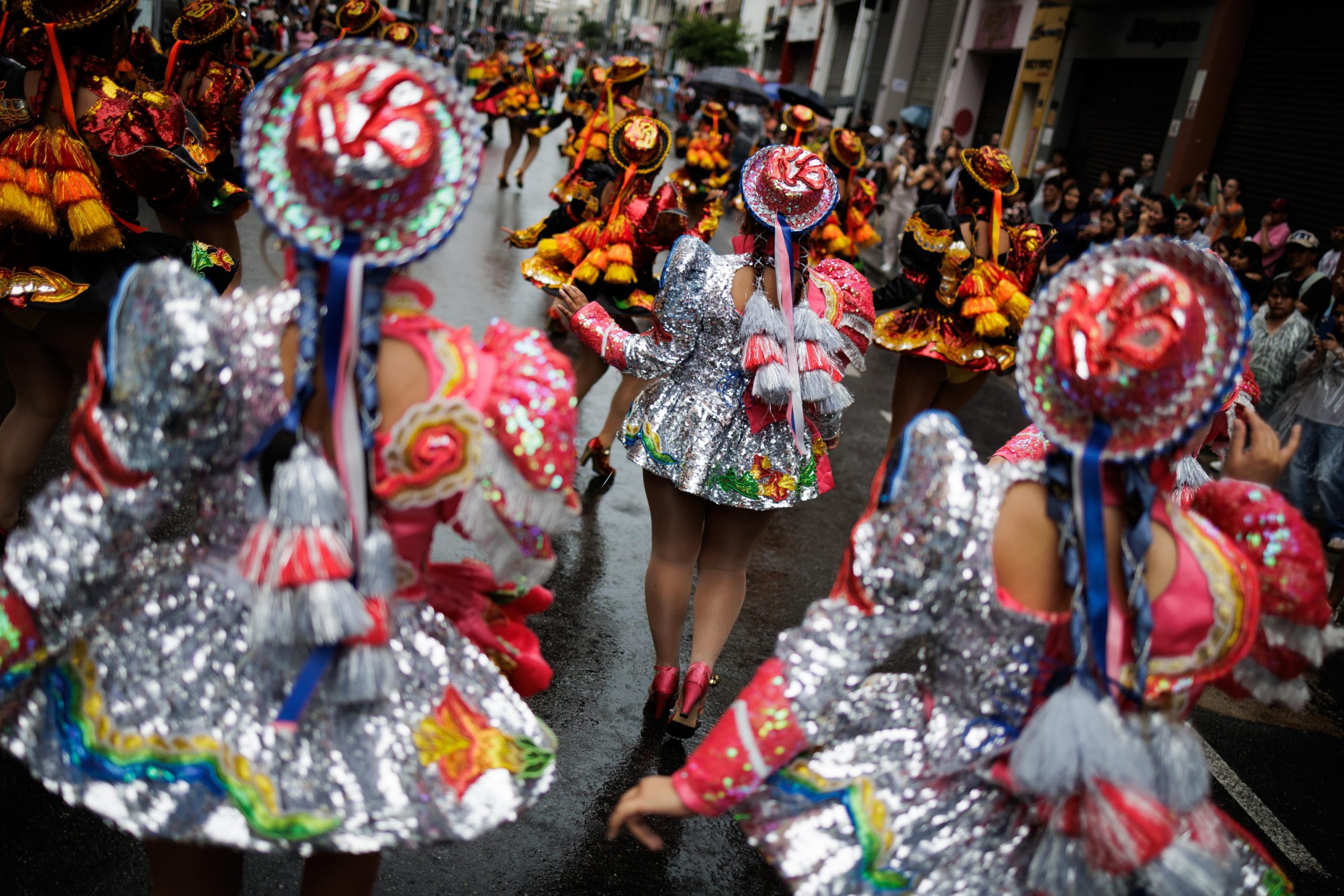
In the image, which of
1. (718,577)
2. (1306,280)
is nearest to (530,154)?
(1306,280)

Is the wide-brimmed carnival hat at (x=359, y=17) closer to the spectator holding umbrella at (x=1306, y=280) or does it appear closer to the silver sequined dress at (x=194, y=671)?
the spectator holding umbrella at (x=1306, y=280)

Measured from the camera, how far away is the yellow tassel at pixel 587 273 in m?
6.03

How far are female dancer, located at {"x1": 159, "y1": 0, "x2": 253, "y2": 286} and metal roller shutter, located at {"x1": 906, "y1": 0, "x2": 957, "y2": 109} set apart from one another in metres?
21.3

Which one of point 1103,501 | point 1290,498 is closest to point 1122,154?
point 1290,498

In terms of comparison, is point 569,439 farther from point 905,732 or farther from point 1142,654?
point 1142,654

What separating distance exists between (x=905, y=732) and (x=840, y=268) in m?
2.13

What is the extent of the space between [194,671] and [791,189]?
227 cm

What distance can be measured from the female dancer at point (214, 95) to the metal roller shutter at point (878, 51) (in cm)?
2569

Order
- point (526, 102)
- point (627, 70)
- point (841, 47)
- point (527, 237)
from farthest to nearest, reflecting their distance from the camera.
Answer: point (841, 47), point (526, 102), point (627, 70), point (527, 237)

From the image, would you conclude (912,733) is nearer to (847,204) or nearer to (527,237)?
(527,237)

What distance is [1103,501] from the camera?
1792mm

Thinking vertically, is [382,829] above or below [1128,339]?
below

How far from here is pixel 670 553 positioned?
11.9 ft

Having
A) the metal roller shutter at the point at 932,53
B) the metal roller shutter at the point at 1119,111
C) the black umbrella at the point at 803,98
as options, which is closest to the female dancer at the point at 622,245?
the black umbrella at the point at 803,98
